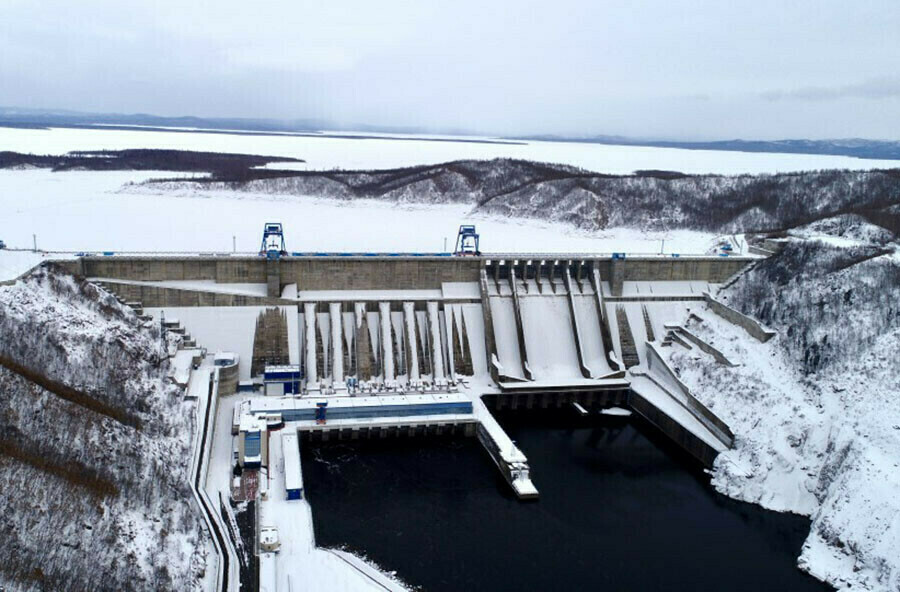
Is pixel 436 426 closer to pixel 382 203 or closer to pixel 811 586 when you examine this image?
pixel 811 586

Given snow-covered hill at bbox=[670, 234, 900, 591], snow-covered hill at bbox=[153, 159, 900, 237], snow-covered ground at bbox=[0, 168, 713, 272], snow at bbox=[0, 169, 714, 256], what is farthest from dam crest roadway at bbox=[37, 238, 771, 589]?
snow-covered hill at bbox=[153, 159, 900, 237]

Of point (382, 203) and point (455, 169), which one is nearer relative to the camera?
point (382, 203)

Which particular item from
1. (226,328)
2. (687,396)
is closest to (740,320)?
(687,396)

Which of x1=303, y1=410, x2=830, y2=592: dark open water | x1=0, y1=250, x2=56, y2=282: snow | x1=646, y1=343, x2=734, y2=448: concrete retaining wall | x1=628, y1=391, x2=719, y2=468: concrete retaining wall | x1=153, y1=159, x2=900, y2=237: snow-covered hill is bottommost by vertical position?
x1=303, y1=410, x2=830, y2=592: dark open water

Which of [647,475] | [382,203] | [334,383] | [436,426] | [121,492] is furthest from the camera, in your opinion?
[382,203]

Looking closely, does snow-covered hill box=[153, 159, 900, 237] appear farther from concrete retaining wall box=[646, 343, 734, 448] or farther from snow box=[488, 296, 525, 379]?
concrete retaining wall box=[646, 343, 734, 448]

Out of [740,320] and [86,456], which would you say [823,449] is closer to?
[740,320]

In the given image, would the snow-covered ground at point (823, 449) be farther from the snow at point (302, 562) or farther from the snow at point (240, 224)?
the snow at point (240, 224)

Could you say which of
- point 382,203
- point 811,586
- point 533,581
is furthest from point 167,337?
point 382,203

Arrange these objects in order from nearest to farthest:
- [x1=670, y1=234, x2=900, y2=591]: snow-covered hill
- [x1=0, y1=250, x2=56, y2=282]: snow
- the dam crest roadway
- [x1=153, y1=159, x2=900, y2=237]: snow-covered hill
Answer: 1. [x1=670, y1=234, x2=900, y2=591]: snow-covered hill
2. [x1=0, y1=250, x2=56, y2=282]: snow
3. the dam crest roadway
4. [x1=153, y1=159, x2=900, y2=237]: snow-covered hill
